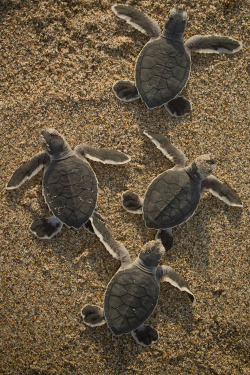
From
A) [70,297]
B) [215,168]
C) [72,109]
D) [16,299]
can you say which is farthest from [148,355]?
[72,109]

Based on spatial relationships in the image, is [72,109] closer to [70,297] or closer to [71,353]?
[70,297]

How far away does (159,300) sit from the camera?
237 cm

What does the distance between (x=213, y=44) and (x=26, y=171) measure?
1.77 metres

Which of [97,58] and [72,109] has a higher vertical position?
[97,58]

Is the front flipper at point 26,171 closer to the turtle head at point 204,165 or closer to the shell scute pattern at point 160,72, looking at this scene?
the shell scute pattern at point 160,72

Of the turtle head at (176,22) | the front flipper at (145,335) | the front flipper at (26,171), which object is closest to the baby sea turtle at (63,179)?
the front flipper at (26,171)

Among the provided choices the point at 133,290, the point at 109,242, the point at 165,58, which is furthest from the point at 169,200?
the point at 165,58

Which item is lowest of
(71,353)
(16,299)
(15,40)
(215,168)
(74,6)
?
(71,353)

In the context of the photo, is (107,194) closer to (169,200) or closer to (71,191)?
(71,191)

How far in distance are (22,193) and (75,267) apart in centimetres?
71

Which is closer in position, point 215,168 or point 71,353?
point 71,353

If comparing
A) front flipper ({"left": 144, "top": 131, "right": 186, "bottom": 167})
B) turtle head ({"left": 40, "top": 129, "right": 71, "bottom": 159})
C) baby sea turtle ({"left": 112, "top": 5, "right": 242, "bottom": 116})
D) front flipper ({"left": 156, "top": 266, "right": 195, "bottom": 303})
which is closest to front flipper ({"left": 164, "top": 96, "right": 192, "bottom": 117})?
baby sea turtle ({"left": 112, "top": 5, "right": 242, "bottom": 116})

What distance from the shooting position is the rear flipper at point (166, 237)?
2.33 metres

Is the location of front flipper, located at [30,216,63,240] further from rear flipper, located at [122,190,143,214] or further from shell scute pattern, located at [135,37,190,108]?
shell scute pattern, located at [135,37,190,108]
